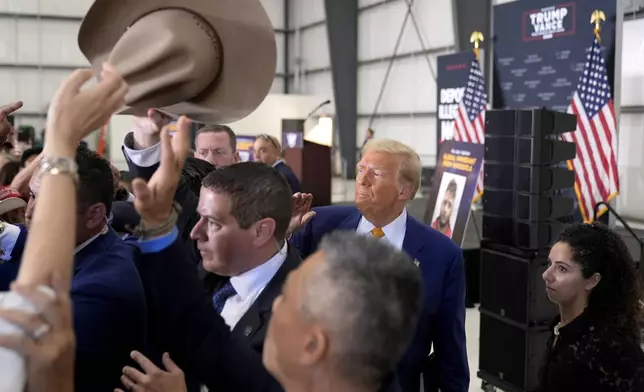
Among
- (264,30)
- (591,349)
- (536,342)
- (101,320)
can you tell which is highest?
(264,30)

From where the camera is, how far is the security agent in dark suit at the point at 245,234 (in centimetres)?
160

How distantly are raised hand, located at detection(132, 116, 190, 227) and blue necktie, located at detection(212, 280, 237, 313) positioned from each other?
0.65m

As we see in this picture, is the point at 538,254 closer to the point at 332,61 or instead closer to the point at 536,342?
the point at 536,342

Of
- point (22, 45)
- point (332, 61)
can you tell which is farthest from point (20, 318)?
point (22, 45)

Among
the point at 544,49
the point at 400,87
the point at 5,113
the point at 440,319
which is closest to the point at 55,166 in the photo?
Result: the point at 5,113

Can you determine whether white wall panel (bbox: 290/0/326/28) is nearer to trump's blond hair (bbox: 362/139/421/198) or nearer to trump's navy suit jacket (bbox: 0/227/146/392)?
trump's blond hair (bbox: 362/139/421/198)

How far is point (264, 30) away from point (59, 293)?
1.86 ft

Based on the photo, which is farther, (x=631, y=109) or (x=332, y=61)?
(x=332, y=61)

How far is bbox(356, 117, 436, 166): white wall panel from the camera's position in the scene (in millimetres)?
14141

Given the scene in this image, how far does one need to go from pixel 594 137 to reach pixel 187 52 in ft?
16.2

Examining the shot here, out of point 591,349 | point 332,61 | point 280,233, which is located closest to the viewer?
point 280,233

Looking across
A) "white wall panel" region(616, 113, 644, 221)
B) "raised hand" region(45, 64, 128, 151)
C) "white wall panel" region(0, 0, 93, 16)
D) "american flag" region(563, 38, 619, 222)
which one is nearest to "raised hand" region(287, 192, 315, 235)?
"raised hand" region(45, 64, 128, 151)

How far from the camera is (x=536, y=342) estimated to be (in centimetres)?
386

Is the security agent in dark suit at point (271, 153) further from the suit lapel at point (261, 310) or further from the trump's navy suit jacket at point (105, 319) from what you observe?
the trump's navy suit jacket at point (105, 319)
